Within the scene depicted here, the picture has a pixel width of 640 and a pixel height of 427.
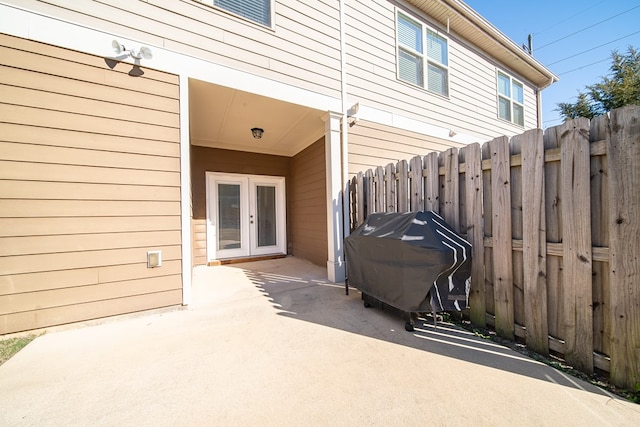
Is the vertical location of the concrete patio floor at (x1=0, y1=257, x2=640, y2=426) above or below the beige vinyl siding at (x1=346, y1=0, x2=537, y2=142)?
below

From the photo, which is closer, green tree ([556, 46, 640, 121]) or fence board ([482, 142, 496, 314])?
fence board ([482, 142, 496, 314])

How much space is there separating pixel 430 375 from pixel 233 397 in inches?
49.1

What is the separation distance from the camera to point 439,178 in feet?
8.62

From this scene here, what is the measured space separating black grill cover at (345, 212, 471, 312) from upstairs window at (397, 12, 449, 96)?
3547 mm

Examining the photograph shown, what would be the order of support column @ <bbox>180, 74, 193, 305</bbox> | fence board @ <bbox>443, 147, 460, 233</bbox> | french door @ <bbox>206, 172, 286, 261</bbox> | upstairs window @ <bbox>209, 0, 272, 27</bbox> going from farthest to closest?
french door @ <bbox>206, 172, 286, 261</bbox>
upstairs window @ <bbox>209, 0, 272, 27</bbox>
support column @ <bbox>180, 74, 193, 305</bbox>
fence board @ <bbox>443, 147, 460, 233</bbox>

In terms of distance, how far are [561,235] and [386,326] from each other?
5.01 feet

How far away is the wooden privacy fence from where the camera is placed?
144cm

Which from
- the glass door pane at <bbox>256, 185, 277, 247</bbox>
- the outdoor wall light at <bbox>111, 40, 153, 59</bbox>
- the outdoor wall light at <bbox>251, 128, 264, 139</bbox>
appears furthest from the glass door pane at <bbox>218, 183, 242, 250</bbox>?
the outdoor wall light at <bbox>111, 40, 153, 59</bbox>

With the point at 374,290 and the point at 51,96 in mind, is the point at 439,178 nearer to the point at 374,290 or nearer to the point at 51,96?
the point at 374,290

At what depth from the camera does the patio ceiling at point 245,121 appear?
3.34m

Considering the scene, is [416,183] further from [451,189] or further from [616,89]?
[616,89]

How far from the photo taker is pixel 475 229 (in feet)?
7.43

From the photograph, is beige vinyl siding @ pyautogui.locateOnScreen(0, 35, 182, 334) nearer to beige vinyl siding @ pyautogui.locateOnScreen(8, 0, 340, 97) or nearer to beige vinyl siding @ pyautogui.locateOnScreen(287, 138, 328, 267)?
beige vinyl siding @ pyautogui.locateOnScreen(8, 0, 340, 97)

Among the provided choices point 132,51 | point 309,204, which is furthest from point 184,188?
point 309,204
